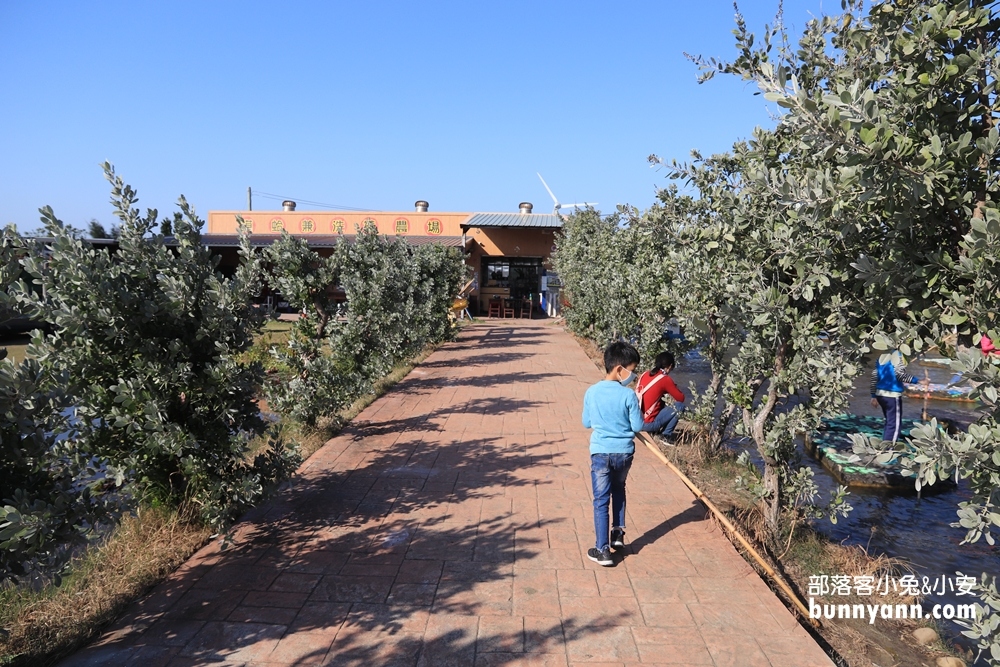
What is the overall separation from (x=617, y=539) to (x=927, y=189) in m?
3.19

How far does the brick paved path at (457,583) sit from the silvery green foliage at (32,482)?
0.74m

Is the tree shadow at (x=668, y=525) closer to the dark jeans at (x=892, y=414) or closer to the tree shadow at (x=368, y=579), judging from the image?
the tree shadow at (x=368, y=579)

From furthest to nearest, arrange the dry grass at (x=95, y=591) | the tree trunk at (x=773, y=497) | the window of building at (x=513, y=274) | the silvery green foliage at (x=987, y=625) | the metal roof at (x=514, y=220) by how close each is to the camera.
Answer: the window of building at (x=513, y=274) < the metal roof at (x=514, y=220) < the tree trunk at (x=773, y=497) < the dry grass at (x=95, y=591) < the silvery green foliage at (x=987, y=625)

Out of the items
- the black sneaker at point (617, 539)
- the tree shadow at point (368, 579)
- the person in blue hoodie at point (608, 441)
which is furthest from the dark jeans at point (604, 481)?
the tree shadow at point (368, 579)

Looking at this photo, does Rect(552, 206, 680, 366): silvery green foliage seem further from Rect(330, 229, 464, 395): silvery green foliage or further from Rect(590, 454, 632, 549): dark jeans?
Rect(330, 229, 464, 395): silvery green foliage

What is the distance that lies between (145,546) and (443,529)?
2.07 meters

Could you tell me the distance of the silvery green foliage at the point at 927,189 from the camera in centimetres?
226

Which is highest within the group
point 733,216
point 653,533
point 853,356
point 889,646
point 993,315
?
point 733,216

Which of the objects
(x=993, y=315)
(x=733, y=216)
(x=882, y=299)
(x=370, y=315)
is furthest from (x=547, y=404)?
(x=993, y=315)

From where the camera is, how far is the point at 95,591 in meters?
4.04

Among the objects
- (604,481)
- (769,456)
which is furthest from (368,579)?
(769,456)

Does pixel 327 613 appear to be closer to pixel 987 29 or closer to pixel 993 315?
pixel 993 315

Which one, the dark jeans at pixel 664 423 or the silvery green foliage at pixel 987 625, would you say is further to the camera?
the dark jeans at pixel 664 423

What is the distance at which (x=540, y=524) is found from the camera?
5.41m
